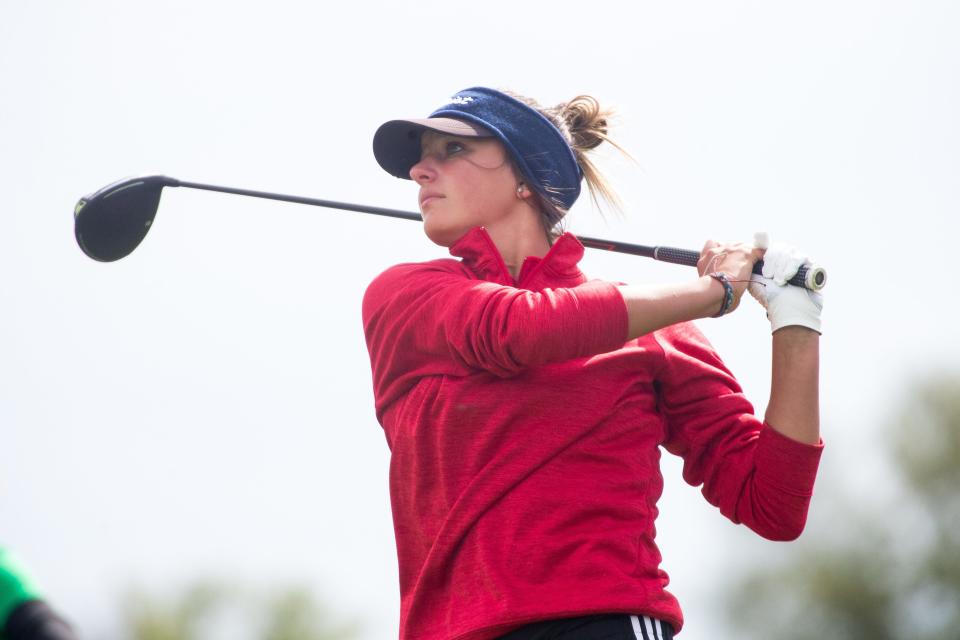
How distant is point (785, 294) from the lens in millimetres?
3881

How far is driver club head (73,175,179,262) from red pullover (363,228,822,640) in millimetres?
1166

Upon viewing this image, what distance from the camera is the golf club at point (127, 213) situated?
467 centimetres

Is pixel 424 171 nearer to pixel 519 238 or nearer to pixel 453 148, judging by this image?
pixel 453 148

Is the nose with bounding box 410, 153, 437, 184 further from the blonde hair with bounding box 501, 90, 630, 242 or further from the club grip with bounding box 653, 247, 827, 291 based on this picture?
the club grip with bounding box 653, 247, 827, 291

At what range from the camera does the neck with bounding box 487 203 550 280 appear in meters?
4.18

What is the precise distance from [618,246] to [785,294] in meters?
0.76

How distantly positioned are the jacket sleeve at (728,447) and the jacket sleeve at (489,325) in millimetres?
459

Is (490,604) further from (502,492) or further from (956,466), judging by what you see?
(956,466)

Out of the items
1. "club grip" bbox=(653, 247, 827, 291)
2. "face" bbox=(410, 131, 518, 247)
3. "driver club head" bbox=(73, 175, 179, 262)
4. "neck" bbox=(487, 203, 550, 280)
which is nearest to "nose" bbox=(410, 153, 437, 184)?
"face" bbox=(410, 131, 518, 247)

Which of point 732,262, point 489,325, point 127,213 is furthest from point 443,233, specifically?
point 127,213

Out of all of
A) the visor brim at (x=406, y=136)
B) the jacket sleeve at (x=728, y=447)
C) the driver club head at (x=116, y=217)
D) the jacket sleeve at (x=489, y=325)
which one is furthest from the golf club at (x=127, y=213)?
the jacket sleeve at (x=489, y=325)

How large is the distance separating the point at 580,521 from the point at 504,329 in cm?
51

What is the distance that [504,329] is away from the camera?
3561 mm

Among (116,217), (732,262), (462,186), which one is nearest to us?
(732,262)
